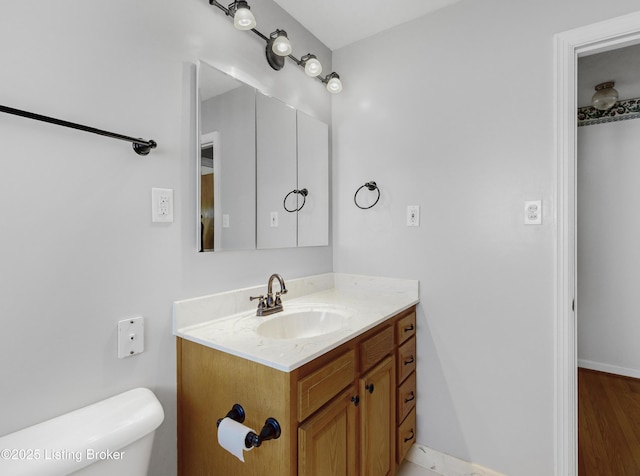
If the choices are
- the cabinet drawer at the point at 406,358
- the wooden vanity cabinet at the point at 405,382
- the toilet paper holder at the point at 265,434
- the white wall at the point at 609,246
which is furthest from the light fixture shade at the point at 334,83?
the white wall at the point at 609,246

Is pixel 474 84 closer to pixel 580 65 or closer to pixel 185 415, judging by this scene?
pixel 580 65

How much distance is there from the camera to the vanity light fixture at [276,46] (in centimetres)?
137

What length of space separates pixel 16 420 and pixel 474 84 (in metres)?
2.14

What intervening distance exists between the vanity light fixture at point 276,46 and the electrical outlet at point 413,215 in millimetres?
835

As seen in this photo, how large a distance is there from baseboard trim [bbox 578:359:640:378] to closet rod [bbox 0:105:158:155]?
3.70 m

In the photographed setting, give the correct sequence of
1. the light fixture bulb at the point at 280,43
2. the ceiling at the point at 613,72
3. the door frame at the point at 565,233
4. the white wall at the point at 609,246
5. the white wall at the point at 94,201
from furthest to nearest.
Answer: the white wall at the point at 609,246 < the ceiling at the point at 613,72 < the light fixture bulb at the point at 280,43 < the door frame at the point at 565,233 < the white wall at the point at 94,201

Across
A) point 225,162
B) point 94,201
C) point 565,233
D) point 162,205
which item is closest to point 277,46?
point 225,162

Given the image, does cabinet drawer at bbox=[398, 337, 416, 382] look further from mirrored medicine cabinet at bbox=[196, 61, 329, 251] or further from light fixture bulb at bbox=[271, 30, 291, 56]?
light fixture bulb at bbox=[271, 30, 291, 56]

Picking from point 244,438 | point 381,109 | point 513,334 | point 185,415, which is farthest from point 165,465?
point 381,109

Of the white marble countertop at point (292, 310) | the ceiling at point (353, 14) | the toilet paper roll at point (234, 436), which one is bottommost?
the toilet paper roll at point (234, 436)

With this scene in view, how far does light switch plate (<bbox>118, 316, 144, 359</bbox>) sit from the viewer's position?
1.09m

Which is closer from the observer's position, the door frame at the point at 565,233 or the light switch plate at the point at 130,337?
the light switch plate at the point at 130,337

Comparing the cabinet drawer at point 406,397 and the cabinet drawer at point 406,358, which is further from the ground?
the cabinet drawer at point 406,358

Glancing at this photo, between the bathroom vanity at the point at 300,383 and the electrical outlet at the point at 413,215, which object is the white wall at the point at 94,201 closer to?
the bathroom vanity at the point at 300,383
